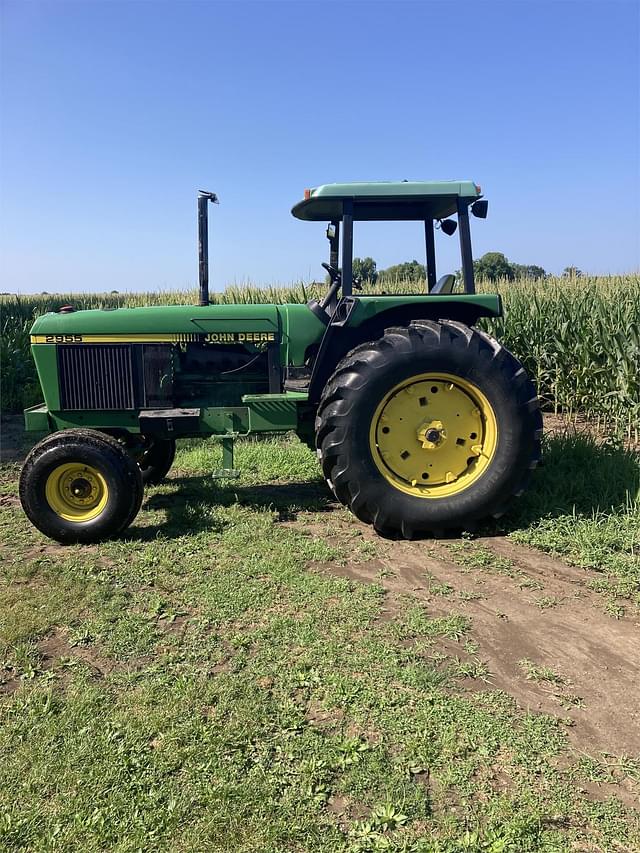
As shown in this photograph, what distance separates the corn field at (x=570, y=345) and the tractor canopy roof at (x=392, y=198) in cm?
64

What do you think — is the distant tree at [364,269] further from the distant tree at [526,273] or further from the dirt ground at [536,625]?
the distant tree at [526,273]

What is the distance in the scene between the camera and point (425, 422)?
4215 millimetres

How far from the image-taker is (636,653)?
2.71m

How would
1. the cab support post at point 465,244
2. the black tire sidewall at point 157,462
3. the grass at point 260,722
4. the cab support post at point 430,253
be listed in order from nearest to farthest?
the grass at point 260,722 < the cab support post at point 465,244 < the cab support post at point 430,253 < the black tire sidewall at point 157,462

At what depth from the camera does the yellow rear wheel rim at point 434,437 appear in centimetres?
416

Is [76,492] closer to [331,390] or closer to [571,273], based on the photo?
[331,390]

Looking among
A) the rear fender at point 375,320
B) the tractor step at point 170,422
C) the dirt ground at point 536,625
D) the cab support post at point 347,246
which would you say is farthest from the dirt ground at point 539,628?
the cab support post at point 347,246

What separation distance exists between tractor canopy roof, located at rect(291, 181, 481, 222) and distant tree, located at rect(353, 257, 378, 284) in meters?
0.33

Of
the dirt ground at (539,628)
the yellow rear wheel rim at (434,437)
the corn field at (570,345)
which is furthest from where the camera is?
the corn field at (570,345)

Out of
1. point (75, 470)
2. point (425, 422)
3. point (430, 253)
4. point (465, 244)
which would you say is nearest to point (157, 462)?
point (75, 470)

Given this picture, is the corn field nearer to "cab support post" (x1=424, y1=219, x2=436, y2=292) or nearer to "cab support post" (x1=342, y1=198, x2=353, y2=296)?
"cab support post" (x1=424, y1=219, x2=436, y2=292)

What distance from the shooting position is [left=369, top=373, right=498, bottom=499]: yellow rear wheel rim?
416 centimetres

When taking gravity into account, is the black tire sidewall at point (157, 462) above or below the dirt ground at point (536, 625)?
above

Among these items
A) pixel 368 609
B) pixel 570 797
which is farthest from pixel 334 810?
pixel 368 609
